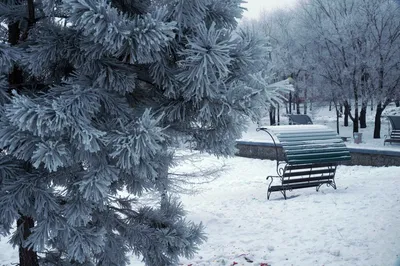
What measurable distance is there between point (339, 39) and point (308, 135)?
14.2 meters

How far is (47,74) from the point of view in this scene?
9.26 feet

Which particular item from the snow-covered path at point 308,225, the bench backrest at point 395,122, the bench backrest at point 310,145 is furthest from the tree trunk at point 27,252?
the bench backrest at point 395,122

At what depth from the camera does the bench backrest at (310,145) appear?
729 centimetres

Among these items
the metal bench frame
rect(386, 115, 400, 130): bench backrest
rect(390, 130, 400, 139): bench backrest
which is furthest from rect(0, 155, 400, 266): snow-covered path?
rect(386, 115, 400, 130): bench backrest

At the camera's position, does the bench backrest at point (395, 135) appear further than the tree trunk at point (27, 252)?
Yes

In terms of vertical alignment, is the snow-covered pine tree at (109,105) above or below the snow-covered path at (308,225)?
above

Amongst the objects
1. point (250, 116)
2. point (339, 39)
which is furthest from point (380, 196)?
point (339, 39)

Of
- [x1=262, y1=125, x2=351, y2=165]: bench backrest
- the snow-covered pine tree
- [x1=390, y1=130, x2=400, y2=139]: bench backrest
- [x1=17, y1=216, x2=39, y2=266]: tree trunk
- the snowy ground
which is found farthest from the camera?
[x1=390, y1=130, x2=400, y2=139]: bench backrest

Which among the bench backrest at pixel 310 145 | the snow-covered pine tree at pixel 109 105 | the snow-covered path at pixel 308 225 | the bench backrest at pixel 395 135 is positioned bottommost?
the snow-covered path at pixel 308 225

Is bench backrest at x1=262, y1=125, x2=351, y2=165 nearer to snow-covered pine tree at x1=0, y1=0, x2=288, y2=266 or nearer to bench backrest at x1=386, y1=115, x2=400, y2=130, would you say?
snow-covered pine tree at x1=0, y1=0, x2=288, y2=266

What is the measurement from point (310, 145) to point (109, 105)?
575 centimetres

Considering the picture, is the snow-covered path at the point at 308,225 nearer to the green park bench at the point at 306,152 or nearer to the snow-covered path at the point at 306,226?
the snow-covered path at the point at 306,226

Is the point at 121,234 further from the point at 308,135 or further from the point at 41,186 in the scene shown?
the point at 308,135

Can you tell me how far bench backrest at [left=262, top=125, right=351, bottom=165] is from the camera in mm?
7293
